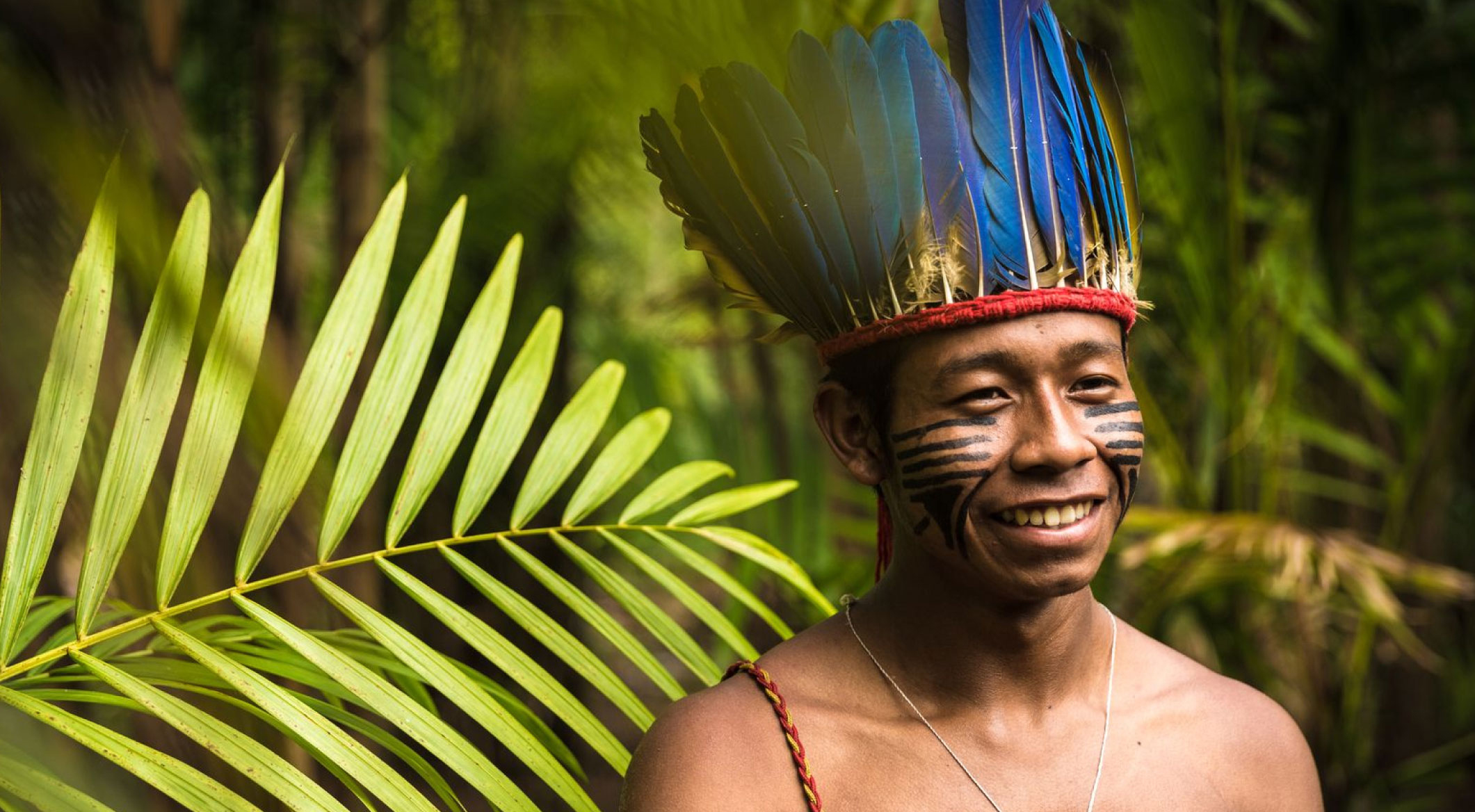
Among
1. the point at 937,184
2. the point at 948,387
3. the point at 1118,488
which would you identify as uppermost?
the point at 937,184

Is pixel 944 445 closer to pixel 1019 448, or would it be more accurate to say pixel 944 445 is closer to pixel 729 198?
pixel 1019 448

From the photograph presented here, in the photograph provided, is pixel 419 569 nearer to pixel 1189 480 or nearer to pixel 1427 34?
pixel 1189 480

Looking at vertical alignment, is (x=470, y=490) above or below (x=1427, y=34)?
below

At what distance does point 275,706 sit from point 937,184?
0.69 metres

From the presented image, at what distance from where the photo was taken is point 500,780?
1.09 meters

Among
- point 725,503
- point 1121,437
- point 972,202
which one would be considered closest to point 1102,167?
point 972,202

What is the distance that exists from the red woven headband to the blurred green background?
0.58 meters

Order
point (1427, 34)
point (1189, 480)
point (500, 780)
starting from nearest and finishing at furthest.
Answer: point (500, 780)
point (1427, 34)
point (1189, 480)

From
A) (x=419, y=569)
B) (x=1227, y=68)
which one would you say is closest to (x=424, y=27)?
(x=419, y=569)

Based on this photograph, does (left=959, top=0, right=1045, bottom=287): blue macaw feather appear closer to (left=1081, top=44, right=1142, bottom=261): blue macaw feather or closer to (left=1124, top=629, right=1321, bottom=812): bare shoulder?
(left=1081, top=44, right=1142, bottom=261): blue macaw feather

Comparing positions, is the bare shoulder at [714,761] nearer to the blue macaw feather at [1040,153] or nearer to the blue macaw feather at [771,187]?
the blue macaw feather at [771,187]

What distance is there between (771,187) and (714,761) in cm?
50

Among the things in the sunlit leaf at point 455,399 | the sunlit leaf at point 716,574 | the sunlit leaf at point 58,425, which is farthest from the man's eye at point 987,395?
the sunlit leaf at point 58,425

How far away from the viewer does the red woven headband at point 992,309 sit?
1.12m
